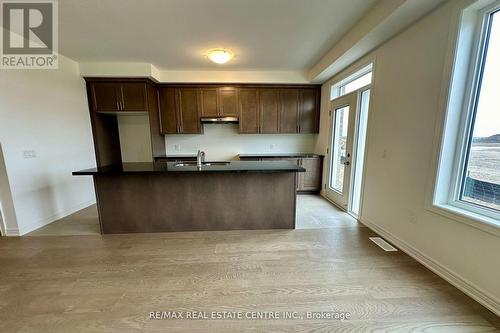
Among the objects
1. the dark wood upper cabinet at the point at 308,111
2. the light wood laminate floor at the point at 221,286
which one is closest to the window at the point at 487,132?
the light wood laminate floor at the point at 221,286

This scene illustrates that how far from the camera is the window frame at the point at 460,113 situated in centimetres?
151

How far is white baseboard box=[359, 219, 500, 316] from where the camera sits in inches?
55.7

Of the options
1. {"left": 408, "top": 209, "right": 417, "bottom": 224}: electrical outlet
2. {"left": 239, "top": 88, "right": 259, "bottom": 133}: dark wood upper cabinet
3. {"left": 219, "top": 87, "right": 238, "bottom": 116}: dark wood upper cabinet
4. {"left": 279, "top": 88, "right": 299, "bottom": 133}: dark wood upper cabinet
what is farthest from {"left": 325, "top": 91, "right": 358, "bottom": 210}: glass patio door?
{"left": 219, "top": 87, "right": 238, "bottom": 116}: dark wood upper cabinet

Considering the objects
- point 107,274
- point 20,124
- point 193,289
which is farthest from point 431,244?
point 20,124

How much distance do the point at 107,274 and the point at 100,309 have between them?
442 millimetres

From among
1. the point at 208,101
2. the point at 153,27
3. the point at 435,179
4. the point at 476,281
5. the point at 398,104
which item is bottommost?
the point at 476,281

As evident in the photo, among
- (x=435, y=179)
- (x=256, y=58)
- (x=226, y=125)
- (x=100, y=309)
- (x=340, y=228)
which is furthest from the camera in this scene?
(x=226, y=125)

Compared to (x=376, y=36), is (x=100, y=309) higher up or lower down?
lower down

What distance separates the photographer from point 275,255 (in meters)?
2.09

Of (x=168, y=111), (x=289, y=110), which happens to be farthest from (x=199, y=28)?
(x=289, y=110)

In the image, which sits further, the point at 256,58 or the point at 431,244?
the point at 256,58

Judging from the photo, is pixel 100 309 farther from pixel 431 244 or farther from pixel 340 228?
pixel 431 244

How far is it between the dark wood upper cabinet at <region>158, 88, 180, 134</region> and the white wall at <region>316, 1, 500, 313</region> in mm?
3684

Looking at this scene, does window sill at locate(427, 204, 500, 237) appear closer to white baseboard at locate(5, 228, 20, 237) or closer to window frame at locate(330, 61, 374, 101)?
window frame at locate(330, 61, 374, 101)
